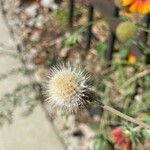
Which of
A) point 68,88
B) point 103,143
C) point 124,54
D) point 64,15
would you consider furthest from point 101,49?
point 68,88

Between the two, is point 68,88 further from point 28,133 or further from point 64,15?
point 64,15

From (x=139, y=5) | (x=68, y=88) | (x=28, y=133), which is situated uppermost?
(x=139, y=5)

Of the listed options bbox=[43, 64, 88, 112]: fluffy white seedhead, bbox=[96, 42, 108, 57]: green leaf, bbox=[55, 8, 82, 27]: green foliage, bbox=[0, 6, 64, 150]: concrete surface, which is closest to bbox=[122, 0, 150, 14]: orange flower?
bbox=[43, 64, 88, 112]: fluffy white seedhead

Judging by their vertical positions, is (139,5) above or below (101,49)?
above

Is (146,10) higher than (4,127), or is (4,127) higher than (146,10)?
(146,10)

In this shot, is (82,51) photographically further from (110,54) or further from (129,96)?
(129,96)

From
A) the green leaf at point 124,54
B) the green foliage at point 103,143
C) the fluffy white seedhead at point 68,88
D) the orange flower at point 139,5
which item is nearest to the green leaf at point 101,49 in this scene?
the green leaf at point 124,54

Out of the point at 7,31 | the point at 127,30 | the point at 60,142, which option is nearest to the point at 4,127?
the point at 60,142

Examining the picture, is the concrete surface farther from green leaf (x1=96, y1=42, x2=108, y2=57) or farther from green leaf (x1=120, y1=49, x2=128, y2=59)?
green leaf (x1=120, y1=49, x2=128, y2=59)
